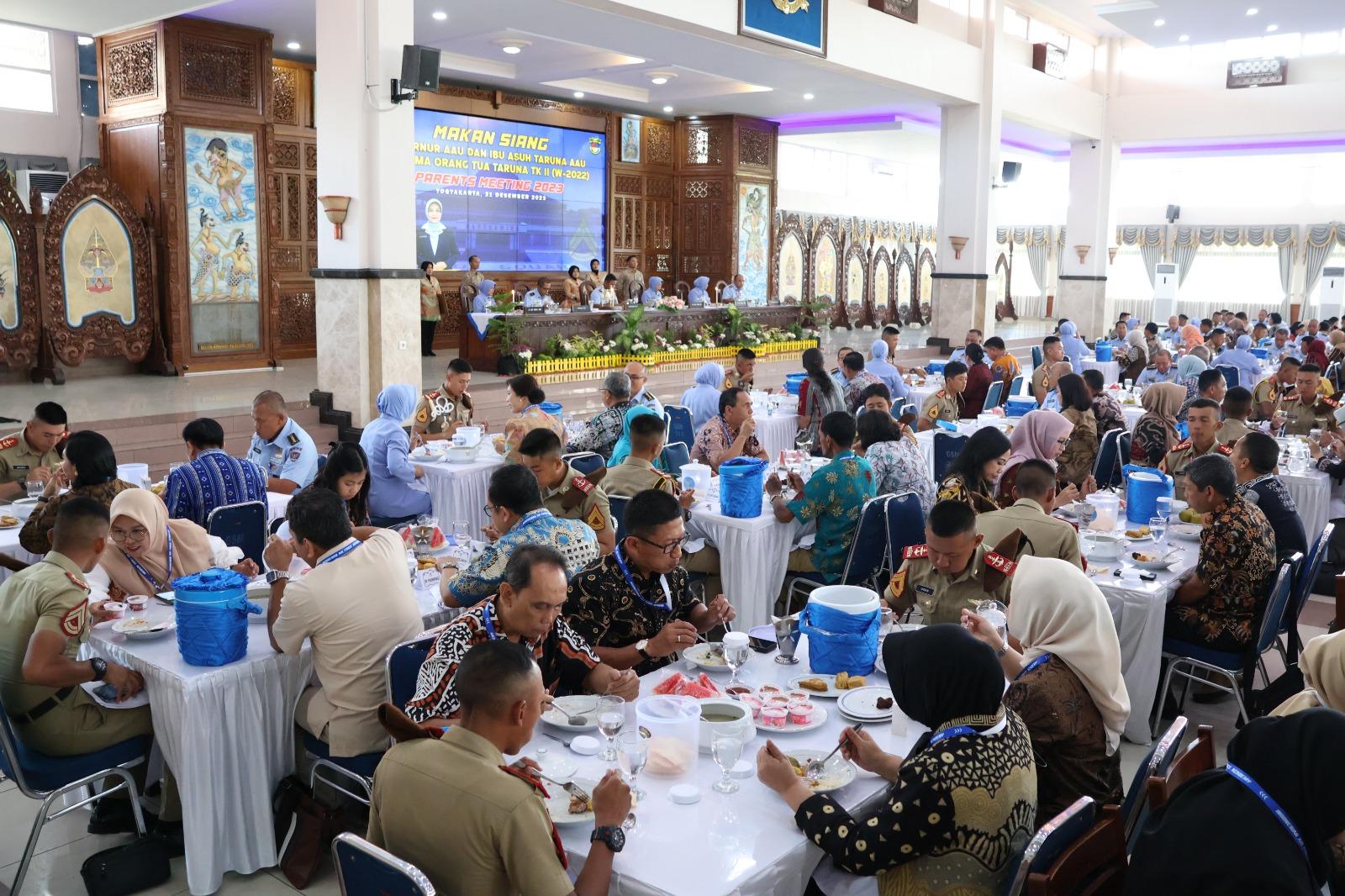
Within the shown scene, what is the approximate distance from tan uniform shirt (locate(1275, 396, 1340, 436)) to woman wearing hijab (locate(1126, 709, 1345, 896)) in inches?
285

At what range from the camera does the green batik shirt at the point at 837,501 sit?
5414mm

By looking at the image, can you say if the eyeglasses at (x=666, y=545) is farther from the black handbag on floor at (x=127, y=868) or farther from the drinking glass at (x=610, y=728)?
the black handbag on floor at (x=127, y=868)

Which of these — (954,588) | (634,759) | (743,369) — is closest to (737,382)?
(743,369)

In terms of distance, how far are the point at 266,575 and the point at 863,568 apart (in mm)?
2860

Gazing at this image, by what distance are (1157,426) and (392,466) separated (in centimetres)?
519

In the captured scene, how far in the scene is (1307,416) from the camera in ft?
28.0

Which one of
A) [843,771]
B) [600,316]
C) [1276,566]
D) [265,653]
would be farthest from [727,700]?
[600,316]

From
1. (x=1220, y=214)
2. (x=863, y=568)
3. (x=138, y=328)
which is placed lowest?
(x=863, y=568)

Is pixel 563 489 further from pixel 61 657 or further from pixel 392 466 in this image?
pixel 61 657

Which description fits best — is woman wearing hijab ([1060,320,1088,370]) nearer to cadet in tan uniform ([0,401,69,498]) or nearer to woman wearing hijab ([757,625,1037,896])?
cadet in tan uniform ([0,401,69,498])

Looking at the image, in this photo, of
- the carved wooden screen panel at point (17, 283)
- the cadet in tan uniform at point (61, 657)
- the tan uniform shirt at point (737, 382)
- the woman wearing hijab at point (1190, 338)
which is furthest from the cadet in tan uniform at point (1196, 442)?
the carved wooden screen panel at point (17, 283)

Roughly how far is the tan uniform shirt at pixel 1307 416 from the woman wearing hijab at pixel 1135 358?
15.7ft

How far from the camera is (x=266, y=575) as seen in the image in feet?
13.9

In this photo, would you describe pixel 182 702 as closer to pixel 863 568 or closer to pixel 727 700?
pixel 727 700
